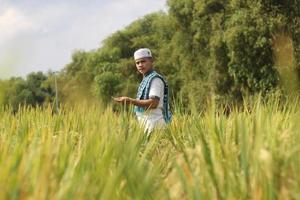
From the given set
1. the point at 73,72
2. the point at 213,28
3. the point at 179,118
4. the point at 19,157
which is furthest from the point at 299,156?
the point at 73,72

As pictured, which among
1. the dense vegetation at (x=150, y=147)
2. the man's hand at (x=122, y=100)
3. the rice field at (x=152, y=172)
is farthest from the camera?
the man's hand at (x=122, y=100)

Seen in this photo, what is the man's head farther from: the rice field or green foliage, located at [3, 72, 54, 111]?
the rice field

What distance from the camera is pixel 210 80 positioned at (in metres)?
28.4

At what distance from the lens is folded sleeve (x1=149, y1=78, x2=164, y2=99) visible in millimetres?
5219

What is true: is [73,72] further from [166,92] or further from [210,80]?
[166,92]

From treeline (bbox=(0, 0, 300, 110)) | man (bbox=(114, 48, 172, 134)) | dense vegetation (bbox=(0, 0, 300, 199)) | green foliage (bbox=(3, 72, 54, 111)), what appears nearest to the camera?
dense vegetation (bbox=(0, 0, 300, 199))

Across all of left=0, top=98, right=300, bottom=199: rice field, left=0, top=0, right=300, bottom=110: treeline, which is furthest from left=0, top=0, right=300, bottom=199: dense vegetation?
left=0, top=0, right=300, bottom=110: treeline

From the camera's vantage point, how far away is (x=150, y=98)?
5219 mm

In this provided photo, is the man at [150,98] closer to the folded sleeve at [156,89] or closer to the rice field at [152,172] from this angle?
the folded sleeve at [156,89]

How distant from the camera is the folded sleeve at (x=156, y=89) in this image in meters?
5.22

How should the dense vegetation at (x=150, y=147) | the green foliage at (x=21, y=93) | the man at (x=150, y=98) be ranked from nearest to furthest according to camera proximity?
the dense vegetation at (x=150, y=147)
the green foliage at (x=21, y=93)
the man at (x=150, y=98)

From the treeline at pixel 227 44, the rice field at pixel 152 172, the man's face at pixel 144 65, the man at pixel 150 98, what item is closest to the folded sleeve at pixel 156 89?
the man at pixel 150 98

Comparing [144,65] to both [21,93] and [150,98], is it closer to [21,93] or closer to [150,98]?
[150,98]

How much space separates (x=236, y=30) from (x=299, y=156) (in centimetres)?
2254
